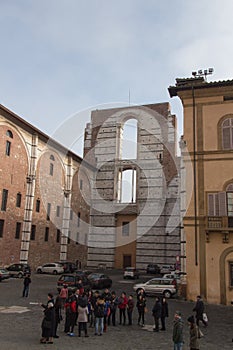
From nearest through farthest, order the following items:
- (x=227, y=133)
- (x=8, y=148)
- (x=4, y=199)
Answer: (x=227, y=133) < (x=4, y=199) < (x=8, y=148)

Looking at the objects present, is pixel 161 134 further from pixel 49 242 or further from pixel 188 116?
pixel 188 116

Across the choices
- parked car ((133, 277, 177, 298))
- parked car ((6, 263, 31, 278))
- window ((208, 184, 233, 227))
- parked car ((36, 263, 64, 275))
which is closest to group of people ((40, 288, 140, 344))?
parked car ((133, 277, 177, 298))

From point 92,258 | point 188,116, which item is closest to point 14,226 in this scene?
point 92,258

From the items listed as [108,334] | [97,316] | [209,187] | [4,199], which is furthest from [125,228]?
[97,316]

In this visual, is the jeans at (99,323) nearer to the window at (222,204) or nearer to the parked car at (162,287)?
the window at (222,204)

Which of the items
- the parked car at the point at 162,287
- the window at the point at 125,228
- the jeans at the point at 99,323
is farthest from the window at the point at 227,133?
the window at the point at 125,228

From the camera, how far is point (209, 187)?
22.8 metres

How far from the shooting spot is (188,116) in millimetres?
24422

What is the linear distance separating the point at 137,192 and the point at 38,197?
13.6 metres

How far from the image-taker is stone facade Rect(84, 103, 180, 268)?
4584 cm

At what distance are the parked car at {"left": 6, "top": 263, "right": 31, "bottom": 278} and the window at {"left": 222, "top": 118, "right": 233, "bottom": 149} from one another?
21.9 metres

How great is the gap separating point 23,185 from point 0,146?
559cm

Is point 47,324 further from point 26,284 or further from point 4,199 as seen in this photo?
point 4,199

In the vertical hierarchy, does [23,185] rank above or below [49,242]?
above
